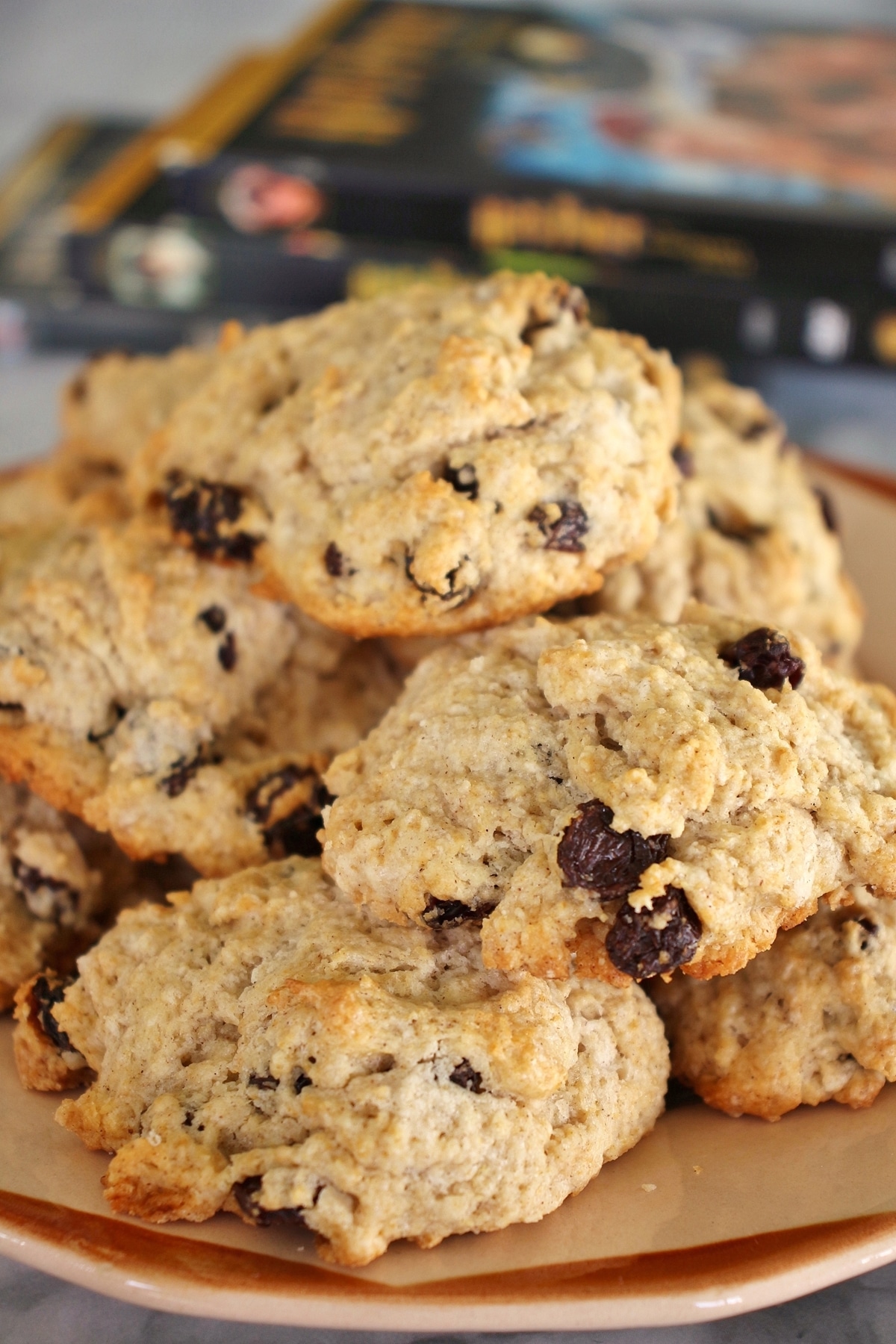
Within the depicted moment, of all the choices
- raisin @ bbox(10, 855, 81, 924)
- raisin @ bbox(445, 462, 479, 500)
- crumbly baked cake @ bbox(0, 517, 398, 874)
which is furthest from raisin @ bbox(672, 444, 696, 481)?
raisin @ bbox(10, 855, 81, 924)

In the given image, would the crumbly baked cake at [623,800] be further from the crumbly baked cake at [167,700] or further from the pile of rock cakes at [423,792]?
the crumbly baked cake at [167,700]

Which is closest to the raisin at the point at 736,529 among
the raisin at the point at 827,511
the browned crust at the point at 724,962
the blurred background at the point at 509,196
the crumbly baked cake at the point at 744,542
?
the crumbly baked cake at the point at 744,542

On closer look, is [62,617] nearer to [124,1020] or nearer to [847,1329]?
[124,1020]

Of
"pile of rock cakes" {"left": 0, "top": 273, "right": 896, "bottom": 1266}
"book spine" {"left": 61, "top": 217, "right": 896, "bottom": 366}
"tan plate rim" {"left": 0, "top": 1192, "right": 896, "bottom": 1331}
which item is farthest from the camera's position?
"book spine" {"left": 61, "top": 217, "right": 896, "bottom": 366}

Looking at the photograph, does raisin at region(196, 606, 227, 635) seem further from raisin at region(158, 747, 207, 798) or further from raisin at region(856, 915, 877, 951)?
raisin at region(856, 915, 877, 951)

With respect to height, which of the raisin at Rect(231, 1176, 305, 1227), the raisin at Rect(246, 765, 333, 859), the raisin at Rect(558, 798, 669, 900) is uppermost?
the raisin at Rect(558, 798, 669, 900)

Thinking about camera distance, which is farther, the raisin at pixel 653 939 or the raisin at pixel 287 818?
the raisin at pixel 287 818
